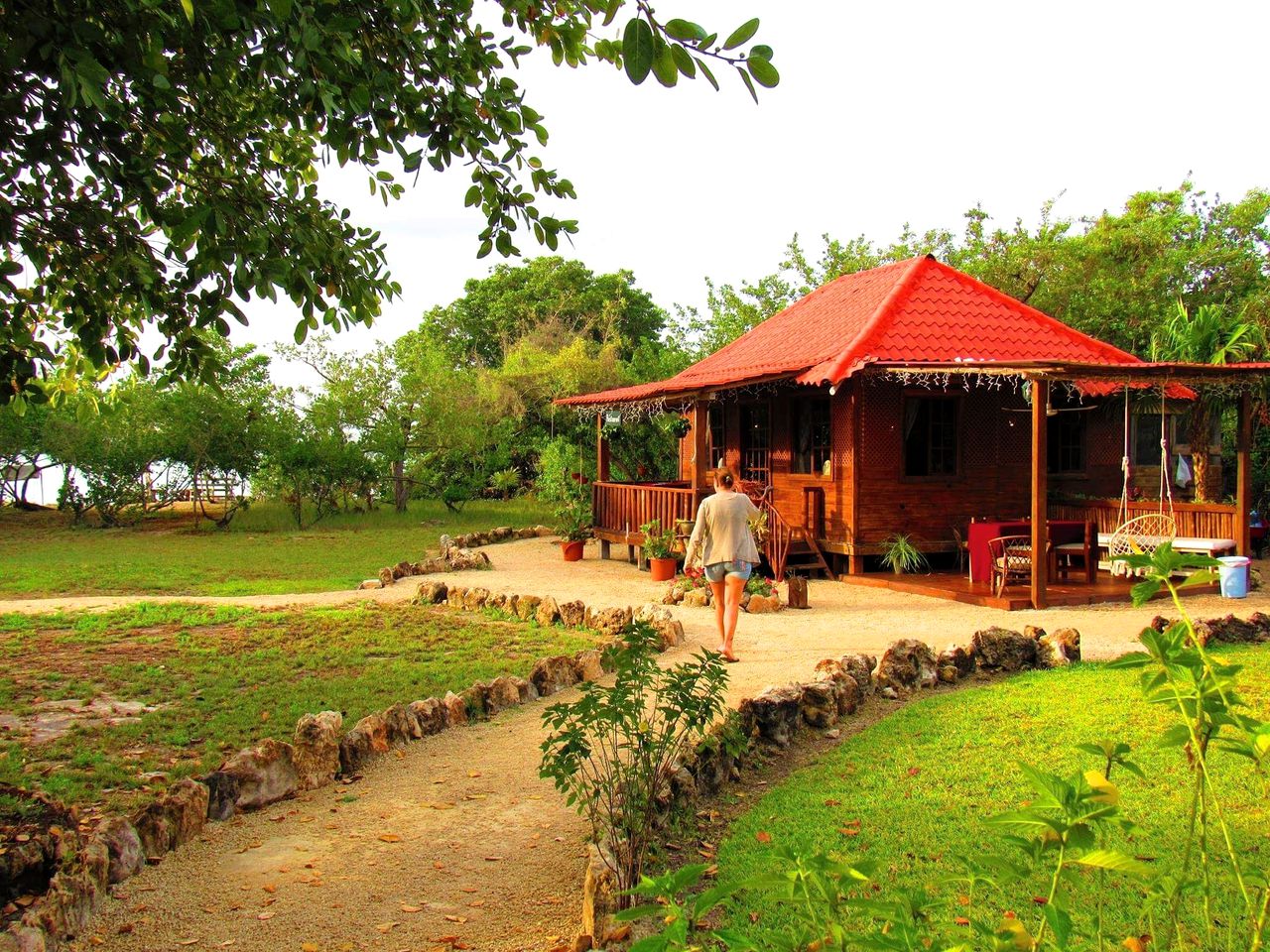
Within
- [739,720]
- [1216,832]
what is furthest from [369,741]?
[1216,832]

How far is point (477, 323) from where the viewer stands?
4212 centimetres

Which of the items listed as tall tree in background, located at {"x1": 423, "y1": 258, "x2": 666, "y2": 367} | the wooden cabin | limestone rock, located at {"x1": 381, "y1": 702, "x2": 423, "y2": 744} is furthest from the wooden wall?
tall tree in background, located at {"x1": 423, "y1": 258, "x2": 666, "y2": 367}

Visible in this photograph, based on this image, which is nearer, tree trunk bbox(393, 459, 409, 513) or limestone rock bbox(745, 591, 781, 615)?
limestone rock bbox(745, 591, 781, 615)

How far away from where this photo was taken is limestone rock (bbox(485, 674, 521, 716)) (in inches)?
288

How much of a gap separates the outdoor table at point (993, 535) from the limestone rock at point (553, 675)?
22.6 feet

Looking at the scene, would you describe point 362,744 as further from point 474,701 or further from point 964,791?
point 964,791

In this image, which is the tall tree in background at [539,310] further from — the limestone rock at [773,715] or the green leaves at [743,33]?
the green leaves at [743,33]

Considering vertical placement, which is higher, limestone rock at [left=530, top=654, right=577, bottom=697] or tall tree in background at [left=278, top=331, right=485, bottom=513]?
tall tree in background at [left=278, top=331, right=485, bottom=513]

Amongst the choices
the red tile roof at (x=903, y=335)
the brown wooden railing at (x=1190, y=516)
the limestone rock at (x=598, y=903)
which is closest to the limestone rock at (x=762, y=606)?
the red tile roof at (x=903, y=335)

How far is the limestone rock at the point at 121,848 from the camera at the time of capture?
436 centimetres

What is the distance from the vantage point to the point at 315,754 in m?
5.77

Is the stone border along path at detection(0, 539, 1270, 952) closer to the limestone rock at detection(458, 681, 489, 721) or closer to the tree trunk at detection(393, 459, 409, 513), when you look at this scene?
the limestone rock at detection(458, 681, 489, 721)

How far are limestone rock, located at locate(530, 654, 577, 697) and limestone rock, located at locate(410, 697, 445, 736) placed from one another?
103 cm

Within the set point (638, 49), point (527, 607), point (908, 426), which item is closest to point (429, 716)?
point (527, 607)
